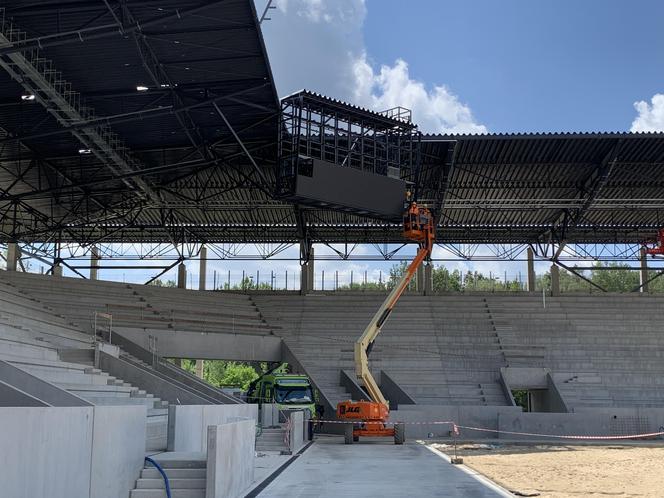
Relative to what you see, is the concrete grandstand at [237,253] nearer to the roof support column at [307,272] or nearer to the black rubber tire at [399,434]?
the roof support column at [307,272]

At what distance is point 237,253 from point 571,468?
30.5 metres

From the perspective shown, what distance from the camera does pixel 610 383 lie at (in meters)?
34.5

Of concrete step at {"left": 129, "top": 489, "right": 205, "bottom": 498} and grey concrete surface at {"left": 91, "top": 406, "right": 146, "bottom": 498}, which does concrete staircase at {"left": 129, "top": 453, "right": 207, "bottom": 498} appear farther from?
grey concrete surface at {"left": 91, "top": 406, "right": 146, "bottom": 498}

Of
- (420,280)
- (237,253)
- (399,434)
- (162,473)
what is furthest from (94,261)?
(162,473)

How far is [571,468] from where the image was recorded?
1848 cm

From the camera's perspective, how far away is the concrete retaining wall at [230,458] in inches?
419

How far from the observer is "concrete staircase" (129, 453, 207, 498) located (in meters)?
10.6

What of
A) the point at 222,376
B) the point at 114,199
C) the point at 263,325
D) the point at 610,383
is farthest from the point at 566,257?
the point at 222,376

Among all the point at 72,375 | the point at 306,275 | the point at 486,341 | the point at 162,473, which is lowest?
the point at 162,473

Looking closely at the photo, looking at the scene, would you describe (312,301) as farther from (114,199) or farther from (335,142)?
(335,142)

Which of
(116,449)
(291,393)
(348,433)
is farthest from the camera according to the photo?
(291,393)

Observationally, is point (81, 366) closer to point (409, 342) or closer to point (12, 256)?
point (409, 342)

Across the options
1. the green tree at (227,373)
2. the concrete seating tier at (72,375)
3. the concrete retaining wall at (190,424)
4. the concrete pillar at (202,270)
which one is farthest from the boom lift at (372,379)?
the green tree at (227,373)

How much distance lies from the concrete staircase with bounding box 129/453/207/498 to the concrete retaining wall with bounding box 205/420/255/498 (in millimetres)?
329
